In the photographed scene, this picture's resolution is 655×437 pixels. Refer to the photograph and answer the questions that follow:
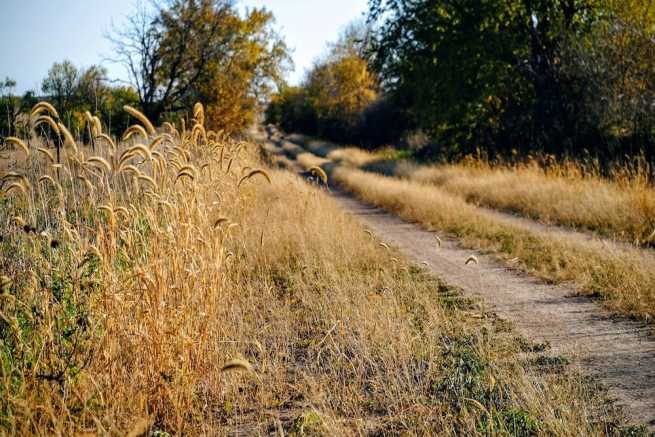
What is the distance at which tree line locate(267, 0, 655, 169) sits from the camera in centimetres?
1370

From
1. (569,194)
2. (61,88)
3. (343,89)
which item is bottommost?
(569,194)

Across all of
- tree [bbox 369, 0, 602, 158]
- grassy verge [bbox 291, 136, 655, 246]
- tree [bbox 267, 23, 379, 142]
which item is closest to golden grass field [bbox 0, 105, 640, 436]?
grassy verge [bbox 291, 136, 655, 246]

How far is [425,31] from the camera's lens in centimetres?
1789

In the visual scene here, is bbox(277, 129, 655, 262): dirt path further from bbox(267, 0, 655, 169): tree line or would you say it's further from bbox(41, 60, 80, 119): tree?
bbox(41, 60, 80, 119): tree

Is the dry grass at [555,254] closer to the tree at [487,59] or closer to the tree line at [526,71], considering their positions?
the tree line at [526,71]

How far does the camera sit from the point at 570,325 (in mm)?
4758

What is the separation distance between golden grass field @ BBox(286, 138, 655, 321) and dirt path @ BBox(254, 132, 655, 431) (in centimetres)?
24

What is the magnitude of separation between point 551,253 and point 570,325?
2.61 m

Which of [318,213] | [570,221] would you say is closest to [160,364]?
[318,213]

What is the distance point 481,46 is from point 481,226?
9849 mm

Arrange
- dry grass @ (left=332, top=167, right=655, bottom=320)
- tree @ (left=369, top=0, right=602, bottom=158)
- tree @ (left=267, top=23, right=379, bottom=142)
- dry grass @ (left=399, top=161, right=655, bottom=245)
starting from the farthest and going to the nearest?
tree @ (left=267, top=23, right=379, bottom=142)
tree @ (left=369, top=0, right=602, bottom=158)
dry grass @ (left=399, top=161, right=655, bottom=245)
dry grass @ (left=332, top=167, right=655, bottom=320)

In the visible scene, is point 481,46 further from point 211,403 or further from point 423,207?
point 211,403

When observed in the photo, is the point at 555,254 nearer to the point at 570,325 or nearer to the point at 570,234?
the point at 570,234

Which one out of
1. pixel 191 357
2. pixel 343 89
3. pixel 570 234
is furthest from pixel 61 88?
pixel 343 89
